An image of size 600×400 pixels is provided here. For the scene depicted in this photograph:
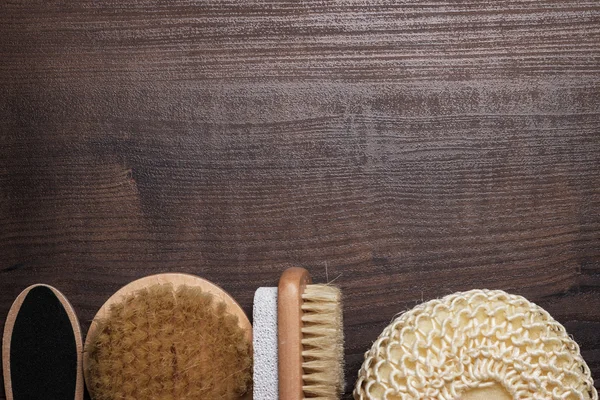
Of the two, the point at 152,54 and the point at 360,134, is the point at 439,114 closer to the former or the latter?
the point at 360,134

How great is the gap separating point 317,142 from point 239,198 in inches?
4.2

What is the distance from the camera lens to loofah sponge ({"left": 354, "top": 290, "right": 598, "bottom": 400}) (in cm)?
62

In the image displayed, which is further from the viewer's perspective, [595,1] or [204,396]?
[595,1]

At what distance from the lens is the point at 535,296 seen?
2.49ft

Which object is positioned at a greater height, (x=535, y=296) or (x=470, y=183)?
(x=470, y=183)

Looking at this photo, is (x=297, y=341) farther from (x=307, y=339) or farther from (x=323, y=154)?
(x=323, y=154)

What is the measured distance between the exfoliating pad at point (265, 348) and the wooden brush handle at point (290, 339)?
0.08 feet

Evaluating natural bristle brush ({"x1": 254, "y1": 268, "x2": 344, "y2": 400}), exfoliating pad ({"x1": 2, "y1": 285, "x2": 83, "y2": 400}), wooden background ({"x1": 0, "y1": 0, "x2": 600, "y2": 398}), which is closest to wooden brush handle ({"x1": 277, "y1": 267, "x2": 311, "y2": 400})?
natural bristle brush ({"x1": 254, "y1": 268, "x2": 344, "y2": 400})

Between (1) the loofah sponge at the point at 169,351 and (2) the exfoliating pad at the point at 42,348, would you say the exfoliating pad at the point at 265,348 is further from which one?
(2) the exfoliating pad at the point at 42,348

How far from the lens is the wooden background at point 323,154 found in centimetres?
76

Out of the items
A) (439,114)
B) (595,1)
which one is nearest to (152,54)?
(439,114)

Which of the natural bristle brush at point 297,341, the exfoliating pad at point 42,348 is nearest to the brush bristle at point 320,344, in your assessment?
the natural bristle brush at point 297,341

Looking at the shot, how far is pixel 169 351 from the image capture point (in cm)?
67

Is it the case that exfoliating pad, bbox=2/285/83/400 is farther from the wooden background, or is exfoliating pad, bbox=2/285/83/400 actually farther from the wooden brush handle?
the wooden brush handle
